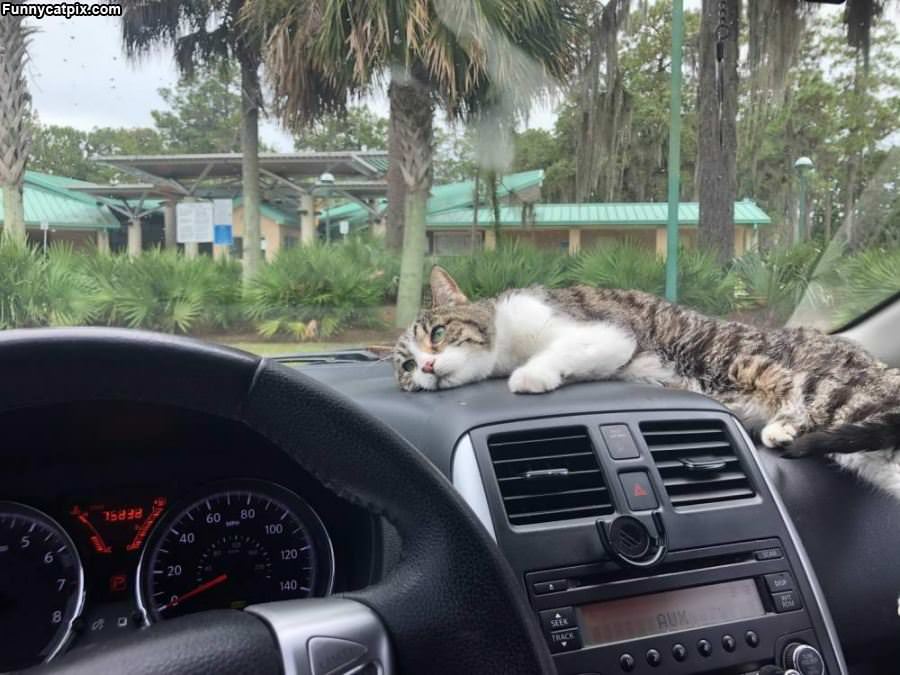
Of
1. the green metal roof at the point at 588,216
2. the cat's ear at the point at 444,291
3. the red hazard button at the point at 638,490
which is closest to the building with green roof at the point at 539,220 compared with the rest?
the green metal roof at the point at 588,216

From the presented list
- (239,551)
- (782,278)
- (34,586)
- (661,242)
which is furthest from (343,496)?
(782,278)

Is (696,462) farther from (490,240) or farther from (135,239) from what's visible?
(135,239)

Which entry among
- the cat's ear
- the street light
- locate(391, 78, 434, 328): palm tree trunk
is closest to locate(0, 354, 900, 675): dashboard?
locate(391, 78, 434, 328): palm tree trunk

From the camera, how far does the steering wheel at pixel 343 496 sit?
3.53 feet

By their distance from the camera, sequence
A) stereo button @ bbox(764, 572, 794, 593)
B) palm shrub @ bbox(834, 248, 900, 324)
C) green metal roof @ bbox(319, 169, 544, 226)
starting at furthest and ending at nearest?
palm shrub @ bbox(834, 248, 900, 324)
green metal roof @ bbox(319, 169, 544, 226)
stereo button @ bbox(764, 572, 794, 593)

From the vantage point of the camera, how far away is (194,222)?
2.54 metres

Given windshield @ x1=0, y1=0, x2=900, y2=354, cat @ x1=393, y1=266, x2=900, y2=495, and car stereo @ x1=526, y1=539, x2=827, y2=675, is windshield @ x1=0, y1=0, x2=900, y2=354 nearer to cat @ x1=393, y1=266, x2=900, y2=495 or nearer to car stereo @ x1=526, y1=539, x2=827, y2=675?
cat @ x1=393, y1=266, x2=900, y2=495

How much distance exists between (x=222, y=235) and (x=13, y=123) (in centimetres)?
62

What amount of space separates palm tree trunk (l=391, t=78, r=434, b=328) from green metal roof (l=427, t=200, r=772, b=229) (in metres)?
0.09

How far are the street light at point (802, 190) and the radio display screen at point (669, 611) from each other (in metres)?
1.70

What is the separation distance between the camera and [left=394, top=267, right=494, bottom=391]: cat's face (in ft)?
9.39

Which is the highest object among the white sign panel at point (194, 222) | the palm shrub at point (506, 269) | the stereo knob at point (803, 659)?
the white sign panel at point (194, 222)

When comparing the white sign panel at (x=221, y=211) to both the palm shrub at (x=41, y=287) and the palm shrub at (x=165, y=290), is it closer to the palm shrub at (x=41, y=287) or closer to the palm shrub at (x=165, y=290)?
the palm shrub at (x=165, y=290)

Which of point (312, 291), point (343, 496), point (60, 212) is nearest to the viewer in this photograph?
point (343, 496)
